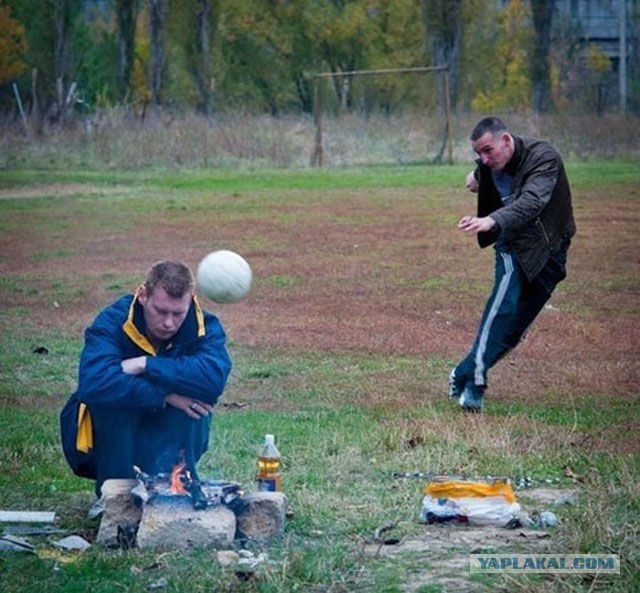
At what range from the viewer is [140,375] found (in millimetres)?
7258

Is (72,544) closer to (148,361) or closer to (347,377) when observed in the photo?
(148,361)

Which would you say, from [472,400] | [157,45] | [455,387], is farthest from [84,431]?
[157,45]

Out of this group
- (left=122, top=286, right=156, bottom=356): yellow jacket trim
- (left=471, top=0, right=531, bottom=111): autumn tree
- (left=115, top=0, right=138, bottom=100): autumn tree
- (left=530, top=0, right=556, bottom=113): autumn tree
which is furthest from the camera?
(left=471, top=0, right=531, bottom=111): autumn tree

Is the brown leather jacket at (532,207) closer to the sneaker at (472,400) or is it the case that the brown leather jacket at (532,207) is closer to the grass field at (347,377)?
the sneaker at (472,400)

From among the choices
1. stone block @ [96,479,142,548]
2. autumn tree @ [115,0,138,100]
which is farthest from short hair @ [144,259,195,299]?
autumn tree @ [115,0,138,100]

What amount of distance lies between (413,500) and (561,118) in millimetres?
30678

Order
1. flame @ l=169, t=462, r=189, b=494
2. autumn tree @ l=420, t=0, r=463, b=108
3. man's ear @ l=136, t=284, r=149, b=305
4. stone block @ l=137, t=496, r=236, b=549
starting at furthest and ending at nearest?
autumn tree @ l=420, t=0, r=463, b=108, man's ear @ l=136, t=284, r=149, b=305, flame @ l=169, t=462, r=189, b=494, stone block @ l=137, t=496, r=236, b=549

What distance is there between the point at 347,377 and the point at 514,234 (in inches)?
90.6

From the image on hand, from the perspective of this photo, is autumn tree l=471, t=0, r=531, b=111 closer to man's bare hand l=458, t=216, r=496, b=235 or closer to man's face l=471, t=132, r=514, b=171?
man's face l=471, t=132, r=514, b=171

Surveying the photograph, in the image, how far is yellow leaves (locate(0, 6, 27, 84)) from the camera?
4250 centimetres

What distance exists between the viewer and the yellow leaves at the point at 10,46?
42.5m

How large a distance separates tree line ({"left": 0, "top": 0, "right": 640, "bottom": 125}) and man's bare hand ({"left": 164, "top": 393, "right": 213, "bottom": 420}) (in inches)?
1365

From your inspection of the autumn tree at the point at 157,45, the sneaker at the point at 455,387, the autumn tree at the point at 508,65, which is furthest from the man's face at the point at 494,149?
the autumn tree at the point at 508,65

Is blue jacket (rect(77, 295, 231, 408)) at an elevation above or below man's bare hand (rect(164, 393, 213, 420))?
above
